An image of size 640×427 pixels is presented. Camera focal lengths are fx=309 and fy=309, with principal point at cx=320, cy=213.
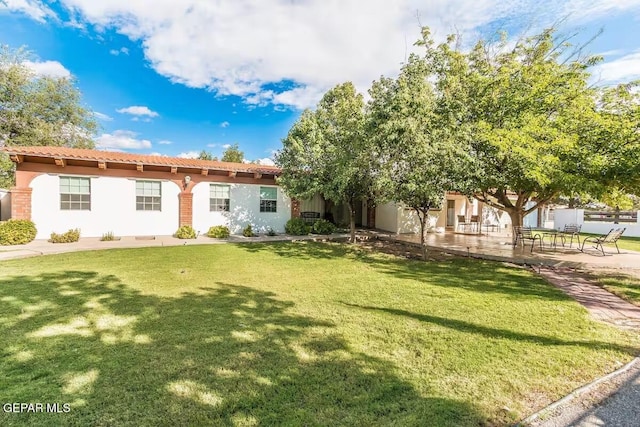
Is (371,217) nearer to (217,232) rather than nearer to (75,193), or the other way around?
(217,232)

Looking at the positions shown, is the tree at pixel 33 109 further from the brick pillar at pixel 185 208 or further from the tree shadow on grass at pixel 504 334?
the tree shadow on grass at pixel 504 334

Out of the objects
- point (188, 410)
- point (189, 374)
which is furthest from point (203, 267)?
point (188, 410)

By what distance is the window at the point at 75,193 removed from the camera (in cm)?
1308

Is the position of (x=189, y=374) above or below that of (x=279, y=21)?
below

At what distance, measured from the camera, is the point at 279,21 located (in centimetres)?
1171

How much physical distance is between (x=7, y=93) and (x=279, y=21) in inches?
908

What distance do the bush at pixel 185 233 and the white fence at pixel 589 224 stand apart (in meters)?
23.8

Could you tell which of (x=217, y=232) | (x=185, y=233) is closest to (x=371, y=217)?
(x=217, y=232)

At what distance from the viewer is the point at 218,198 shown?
637 inches

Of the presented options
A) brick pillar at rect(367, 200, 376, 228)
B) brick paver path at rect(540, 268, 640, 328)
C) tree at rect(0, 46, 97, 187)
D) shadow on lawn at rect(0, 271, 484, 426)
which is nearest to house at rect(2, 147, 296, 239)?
brick pillar at rect(367, 200, 376, 228)

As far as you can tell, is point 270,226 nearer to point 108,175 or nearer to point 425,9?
point 108,175

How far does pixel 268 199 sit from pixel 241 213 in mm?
1711

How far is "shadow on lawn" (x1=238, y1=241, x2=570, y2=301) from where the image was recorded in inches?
267

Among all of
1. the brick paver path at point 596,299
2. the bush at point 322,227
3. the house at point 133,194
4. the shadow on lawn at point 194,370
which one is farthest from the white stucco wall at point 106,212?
the brick paver path at point 596,299
